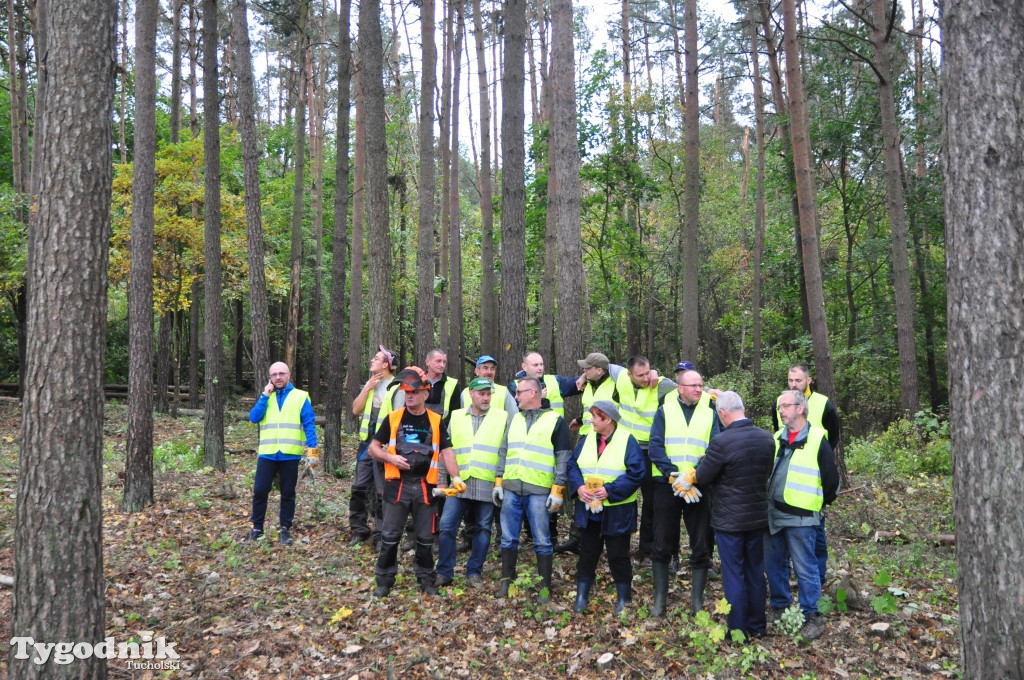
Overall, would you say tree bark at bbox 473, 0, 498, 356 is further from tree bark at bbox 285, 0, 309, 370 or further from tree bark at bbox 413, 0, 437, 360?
tree bark at bbox 413, 0, 437, 360

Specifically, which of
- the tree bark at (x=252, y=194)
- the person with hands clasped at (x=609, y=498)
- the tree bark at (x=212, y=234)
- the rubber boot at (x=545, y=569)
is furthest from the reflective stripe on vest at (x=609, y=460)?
the tree bark at (x=212, y=234)

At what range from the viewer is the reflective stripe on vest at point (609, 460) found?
20.5 feet

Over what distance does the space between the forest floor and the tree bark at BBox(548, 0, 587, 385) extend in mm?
2915

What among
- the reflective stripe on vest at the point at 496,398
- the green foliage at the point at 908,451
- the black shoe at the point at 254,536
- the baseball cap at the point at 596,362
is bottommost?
the black shoe at the point at 254,536

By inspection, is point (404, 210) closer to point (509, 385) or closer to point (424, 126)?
point (424, 126)

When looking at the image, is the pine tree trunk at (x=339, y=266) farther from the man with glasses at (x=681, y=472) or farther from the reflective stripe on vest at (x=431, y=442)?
the man with glasses at (x=681, y=472)

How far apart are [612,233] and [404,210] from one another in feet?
35.7

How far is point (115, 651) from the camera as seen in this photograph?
529 cm

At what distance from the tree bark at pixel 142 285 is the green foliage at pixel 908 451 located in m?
11.9

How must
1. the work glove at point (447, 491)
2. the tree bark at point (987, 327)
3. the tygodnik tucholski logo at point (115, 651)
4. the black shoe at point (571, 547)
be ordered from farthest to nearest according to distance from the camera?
the black shoe at point (571, 547), the work glove at point (447, 491), the tygodnik tucholski logo at point (115, 651), the tree bark at point (987, 327)

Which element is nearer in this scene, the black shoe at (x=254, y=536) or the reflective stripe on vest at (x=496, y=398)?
the reflective stripe on vest at (x=496, y=398)

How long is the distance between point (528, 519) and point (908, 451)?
31.3 ft

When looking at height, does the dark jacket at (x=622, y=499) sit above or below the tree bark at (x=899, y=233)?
below

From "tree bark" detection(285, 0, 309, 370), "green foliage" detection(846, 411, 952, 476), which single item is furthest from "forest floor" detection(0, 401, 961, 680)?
"tree bark" detection(285, 0, 309, 370)
